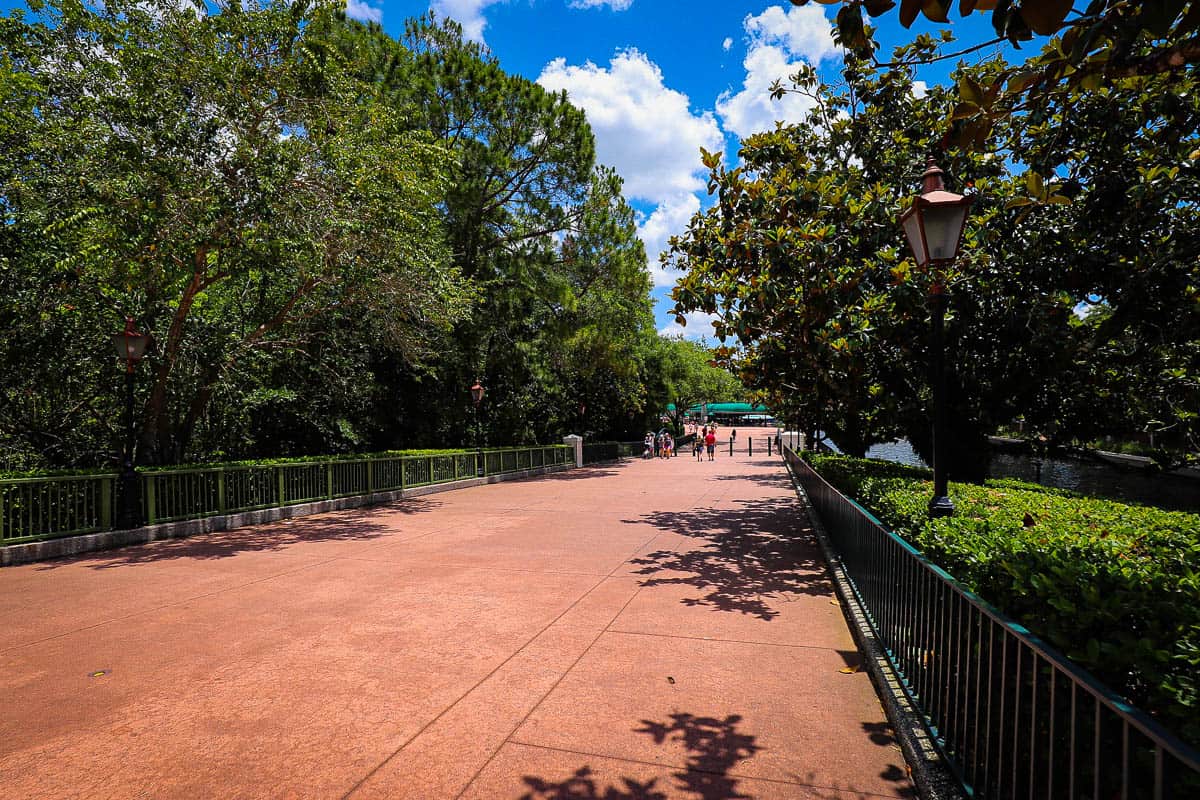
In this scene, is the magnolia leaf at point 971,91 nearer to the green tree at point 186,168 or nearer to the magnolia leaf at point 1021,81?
the magnolia leaf at point 1021,81

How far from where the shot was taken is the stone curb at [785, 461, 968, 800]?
119 inches

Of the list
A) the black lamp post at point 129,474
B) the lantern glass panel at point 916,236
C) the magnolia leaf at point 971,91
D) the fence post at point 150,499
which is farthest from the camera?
the fence post at point 150,499

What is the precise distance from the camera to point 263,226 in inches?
387

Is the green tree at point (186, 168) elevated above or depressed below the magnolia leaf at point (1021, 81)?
above

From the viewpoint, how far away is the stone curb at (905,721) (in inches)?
119

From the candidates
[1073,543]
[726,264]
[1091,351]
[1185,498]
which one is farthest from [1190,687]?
[1185,498]

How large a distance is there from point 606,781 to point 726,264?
296 inches

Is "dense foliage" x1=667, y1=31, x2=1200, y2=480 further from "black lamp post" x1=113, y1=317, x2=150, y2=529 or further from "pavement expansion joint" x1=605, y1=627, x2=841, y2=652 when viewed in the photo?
"black lamp post" x1=113, y1=317, x2=150, y2=529

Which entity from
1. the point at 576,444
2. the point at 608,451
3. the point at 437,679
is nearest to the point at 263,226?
the point at 437,679

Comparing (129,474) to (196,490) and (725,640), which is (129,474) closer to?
(196,490)

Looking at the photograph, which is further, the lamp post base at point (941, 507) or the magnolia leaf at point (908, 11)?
the lamp post base at point (941, 507)

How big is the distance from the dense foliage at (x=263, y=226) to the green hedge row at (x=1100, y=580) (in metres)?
9.70

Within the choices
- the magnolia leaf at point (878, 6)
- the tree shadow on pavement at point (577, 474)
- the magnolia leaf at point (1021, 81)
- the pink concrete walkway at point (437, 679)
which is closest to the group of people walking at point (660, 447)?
the tree shadow on pavement at point (577, 474)

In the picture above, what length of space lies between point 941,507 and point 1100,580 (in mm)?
2691
